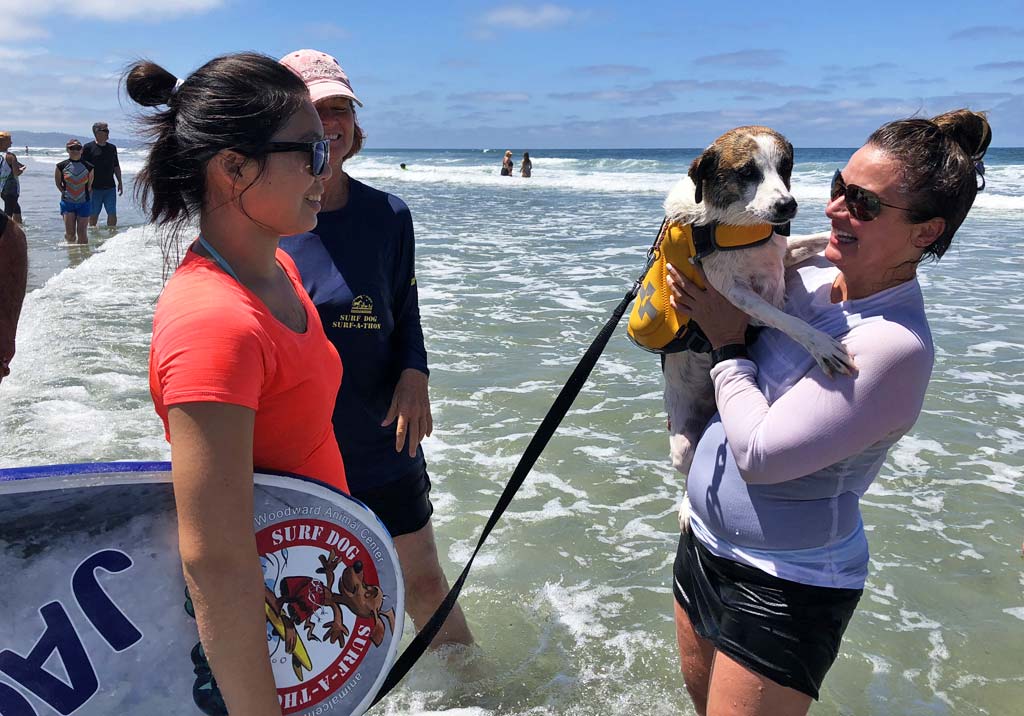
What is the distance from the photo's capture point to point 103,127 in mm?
16219

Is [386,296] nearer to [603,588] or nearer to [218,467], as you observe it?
[218,467]

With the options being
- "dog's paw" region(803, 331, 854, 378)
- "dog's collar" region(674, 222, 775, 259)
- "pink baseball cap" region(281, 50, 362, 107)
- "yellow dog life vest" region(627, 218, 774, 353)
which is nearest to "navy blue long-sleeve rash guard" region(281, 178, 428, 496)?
"pink baseball cap" region(281, 50, 362, 107)

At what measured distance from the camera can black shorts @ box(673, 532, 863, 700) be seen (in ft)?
6.77

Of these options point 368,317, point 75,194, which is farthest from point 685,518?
point 75,194

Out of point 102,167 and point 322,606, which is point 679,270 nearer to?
point 322,606

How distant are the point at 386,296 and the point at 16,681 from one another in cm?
164

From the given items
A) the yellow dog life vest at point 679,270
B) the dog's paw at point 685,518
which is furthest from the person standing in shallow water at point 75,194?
the dog's paw at point 685,518

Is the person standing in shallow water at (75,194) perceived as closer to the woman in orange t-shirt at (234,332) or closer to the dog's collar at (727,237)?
the dog's collar at (727,237)

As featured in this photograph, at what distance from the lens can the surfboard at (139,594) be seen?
5.01 feet

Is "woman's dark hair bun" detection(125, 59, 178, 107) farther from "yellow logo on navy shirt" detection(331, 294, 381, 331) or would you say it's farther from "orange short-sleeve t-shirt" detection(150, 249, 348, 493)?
"yellow logo on navy shirt" detection(331, 294, 381, 331)

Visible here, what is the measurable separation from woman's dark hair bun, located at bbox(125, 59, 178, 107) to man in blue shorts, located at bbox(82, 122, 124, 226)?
1583cm

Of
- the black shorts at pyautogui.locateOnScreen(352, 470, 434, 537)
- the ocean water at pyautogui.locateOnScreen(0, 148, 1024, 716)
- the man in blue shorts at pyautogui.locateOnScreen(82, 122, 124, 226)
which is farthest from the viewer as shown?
the man in blue shorts at pyautogui.locateOnScreen(82, 122, 124, 226)

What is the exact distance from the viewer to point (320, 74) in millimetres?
2701

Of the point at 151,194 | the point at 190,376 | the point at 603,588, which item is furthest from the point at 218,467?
the point at 603,588
